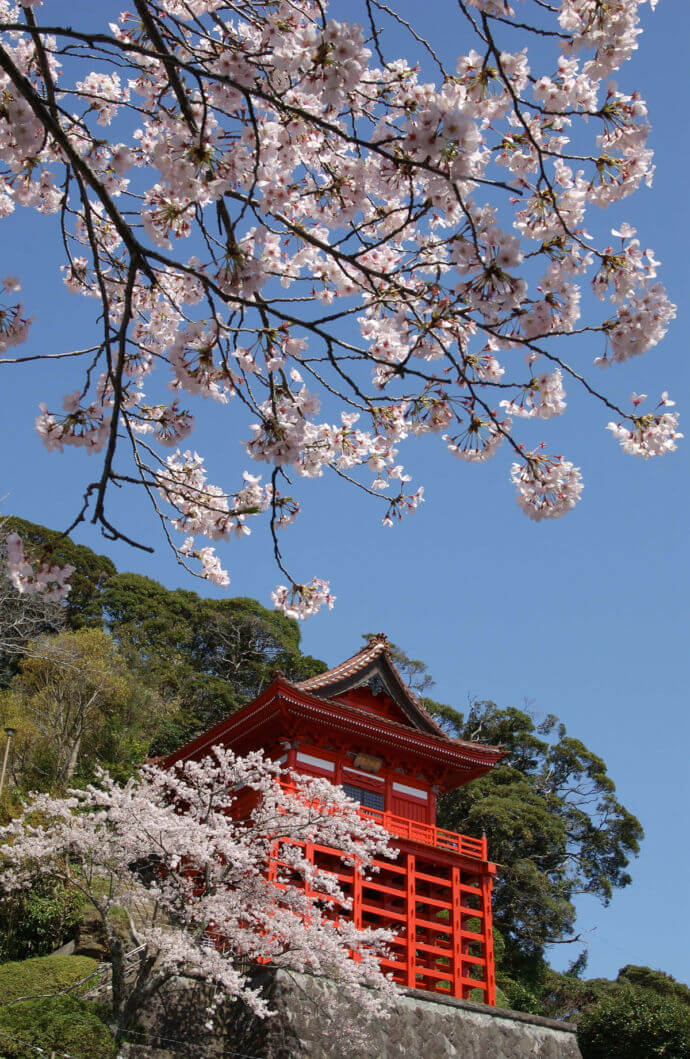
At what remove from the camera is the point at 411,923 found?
464 inches

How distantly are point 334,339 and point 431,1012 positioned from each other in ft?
35.1

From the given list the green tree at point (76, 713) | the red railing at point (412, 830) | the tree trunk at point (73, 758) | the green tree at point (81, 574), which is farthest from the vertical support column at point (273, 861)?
the green tree at point (81, 574)

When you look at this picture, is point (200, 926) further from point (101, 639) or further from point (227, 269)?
point (101, 639)

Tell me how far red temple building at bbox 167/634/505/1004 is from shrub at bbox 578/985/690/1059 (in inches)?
216

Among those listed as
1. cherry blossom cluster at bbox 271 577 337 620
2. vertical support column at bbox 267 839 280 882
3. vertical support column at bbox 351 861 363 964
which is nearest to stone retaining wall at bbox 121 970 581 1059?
vertical support column at bbox 351 861 363 964

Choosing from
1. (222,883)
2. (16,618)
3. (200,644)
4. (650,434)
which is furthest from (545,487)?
(200,644)

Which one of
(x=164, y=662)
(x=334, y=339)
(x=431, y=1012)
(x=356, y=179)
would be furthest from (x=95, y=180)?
(x=164, y=662)

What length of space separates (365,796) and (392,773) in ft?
2.11

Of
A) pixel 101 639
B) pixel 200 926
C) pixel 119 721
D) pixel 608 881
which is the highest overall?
pixel 101 639

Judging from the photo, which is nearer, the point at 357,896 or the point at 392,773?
the point at 357,896

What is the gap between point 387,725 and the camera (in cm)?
1288

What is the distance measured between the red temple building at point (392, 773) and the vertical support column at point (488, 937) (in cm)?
2

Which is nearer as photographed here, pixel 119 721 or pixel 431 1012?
pixel 431 1012

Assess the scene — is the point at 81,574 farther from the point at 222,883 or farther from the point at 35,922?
the point at 222,883
